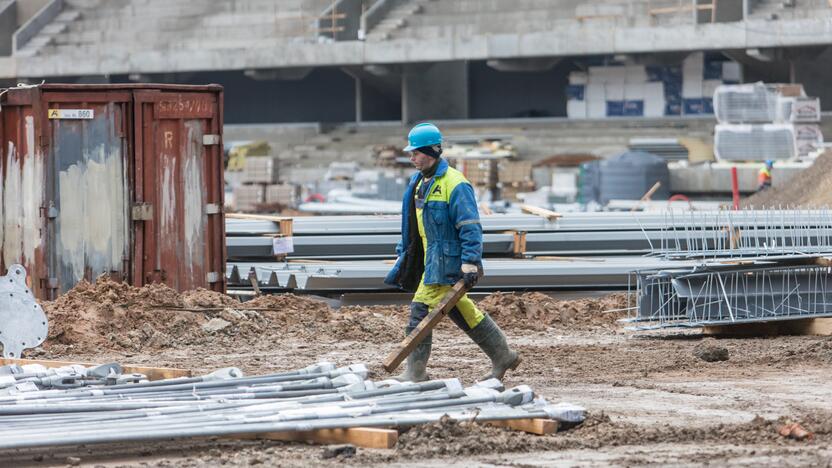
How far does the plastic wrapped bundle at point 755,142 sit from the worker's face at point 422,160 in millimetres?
23323

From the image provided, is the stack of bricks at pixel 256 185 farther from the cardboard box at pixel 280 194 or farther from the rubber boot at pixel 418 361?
the rubber boot at pixel 418 361

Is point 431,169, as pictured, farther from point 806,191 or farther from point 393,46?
point 393,46

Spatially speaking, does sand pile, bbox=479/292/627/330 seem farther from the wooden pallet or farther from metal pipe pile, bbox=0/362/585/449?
the wooden pallet

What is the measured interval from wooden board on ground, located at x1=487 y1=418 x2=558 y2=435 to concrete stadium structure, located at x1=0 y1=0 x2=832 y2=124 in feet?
97.4

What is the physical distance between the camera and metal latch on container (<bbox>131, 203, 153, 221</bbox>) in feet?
42.0

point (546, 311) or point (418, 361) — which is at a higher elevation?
point (418, 361)

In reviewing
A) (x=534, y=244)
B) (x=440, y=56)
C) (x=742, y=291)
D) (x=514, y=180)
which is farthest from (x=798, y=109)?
(x=742, y=291)

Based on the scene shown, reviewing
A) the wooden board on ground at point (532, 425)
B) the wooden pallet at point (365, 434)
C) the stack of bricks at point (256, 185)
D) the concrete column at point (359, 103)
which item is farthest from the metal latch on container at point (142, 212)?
the concrete column at point (359, 103)

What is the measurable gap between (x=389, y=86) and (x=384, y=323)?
112 ft

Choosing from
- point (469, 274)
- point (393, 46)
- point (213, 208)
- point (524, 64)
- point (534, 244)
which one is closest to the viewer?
point (469, 274)

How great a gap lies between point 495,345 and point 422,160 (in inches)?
51.4

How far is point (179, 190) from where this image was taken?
514 inches

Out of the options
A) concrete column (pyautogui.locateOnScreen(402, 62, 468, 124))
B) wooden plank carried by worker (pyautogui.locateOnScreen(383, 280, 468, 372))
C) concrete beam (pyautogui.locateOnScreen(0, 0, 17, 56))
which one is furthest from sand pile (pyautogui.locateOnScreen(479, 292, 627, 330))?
concrete beam (pyautogui.locateOnScreen(0, 0, 17, 56))

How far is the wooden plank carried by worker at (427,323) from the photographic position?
908 cm
